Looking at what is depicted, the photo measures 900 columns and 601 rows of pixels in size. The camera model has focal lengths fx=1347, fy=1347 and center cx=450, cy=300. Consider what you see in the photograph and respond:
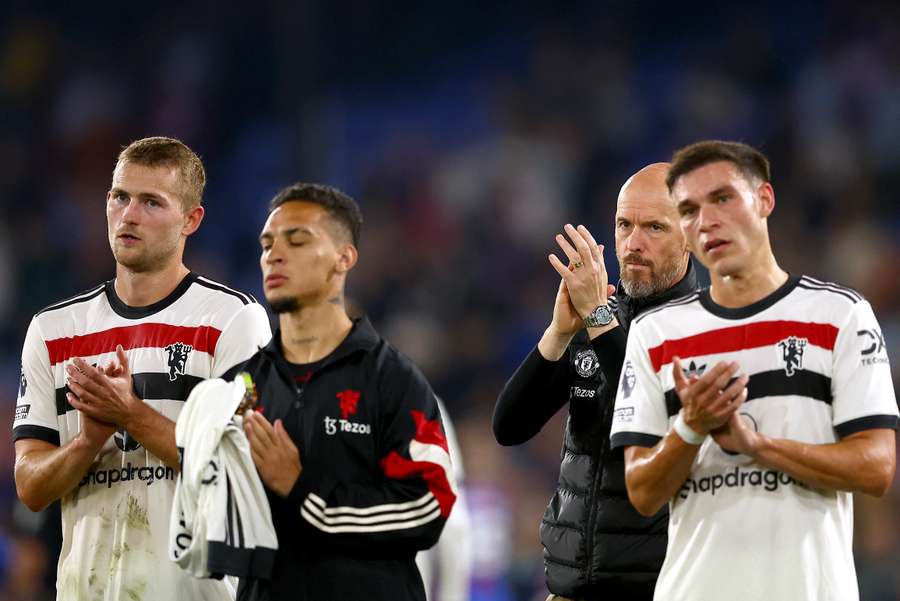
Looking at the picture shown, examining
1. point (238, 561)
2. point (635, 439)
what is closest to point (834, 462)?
point (635, 439)

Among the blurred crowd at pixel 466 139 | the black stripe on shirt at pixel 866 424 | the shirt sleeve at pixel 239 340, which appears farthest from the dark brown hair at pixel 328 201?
the blurred crowd at pixel 466 139

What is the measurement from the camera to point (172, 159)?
4.65 metres

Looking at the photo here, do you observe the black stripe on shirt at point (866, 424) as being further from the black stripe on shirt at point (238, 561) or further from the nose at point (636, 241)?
the black stripe on shirt at point (238, 561)

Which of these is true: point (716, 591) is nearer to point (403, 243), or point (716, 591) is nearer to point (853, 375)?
point (853, 375)

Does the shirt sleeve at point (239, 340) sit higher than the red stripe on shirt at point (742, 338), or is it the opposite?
the shirt sleeve at point (239, 340)

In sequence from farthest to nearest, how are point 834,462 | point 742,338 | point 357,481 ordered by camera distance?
point 357,481 → point 742,338 → point 834,462

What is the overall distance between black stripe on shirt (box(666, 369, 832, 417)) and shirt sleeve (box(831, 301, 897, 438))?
3 centimetres

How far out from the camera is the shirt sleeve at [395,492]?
388 cm

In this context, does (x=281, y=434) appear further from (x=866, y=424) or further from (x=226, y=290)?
(x=866, y=424)

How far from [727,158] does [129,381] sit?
1.96 metres

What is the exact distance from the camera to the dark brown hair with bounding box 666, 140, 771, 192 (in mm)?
3881

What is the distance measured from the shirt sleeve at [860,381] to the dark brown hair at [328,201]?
5.12 ft

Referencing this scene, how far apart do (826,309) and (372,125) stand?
1043cm

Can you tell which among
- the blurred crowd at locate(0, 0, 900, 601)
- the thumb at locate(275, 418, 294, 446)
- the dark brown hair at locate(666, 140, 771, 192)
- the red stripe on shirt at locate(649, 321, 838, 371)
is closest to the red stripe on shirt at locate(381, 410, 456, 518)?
the thumb at locate(275, 418, 294, 446)
